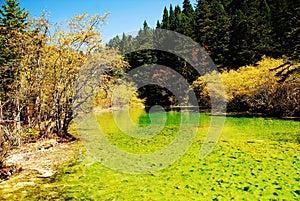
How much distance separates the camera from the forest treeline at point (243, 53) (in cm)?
2420

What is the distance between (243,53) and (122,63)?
27670 millimetres

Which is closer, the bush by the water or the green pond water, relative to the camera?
the green pond water

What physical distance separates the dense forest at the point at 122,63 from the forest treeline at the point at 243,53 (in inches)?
3.5

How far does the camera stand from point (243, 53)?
1491 inches

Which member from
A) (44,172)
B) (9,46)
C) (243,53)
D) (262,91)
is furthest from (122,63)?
(243,53)

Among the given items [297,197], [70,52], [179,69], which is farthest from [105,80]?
[179,69]

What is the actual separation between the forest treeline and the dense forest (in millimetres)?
90

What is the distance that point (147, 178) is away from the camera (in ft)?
24.5

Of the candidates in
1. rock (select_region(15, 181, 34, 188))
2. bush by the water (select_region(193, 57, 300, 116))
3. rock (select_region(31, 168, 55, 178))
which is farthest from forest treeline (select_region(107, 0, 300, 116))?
rock (select_region(15, 181, 34, 188))

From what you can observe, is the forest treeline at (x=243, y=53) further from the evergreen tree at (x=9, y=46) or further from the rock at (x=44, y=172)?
the rock at (x=44, y=172)

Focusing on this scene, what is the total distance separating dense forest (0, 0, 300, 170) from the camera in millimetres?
12094

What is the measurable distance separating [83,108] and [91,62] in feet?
8.90

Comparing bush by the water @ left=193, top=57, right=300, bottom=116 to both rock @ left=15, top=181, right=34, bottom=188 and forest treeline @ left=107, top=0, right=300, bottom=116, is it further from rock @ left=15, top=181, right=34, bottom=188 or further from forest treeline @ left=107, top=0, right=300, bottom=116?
rock @ left=15, top=181, right=34, bottom=188

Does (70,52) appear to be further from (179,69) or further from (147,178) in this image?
(179,69)
